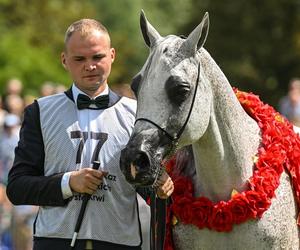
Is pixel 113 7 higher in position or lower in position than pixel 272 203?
higher

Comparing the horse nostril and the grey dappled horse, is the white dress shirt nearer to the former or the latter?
the grey dappled horse

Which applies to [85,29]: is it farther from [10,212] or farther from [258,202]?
[10,212]

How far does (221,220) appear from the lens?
235 inches

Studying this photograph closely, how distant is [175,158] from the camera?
640 cm

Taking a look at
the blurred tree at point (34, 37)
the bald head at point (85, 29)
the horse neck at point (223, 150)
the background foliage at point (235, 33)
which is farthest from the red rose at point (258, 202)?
the background foliage at point (235, 33)

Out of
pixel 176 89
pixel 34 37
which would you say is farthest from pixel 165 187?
pixel 34 37

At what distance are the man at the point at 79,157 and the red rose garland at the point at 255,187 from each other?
1.09ft

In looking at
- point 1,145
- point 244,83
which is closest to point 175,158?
point 1,145

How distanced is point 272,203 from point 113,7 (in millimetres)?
45362

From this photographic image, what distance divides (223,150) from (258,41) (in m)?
35.2

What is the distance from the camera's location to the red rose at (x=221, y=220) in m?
5.96

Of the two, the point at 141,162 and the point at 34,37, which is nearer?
the point at 141,162

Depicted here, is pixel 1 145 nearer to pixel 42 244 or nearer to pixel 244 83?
pixel 42 244

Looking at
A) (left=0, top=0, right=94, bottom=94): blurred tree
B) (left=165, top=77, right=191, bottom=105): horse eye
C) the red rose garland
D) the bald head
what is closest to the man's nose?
the bald head
